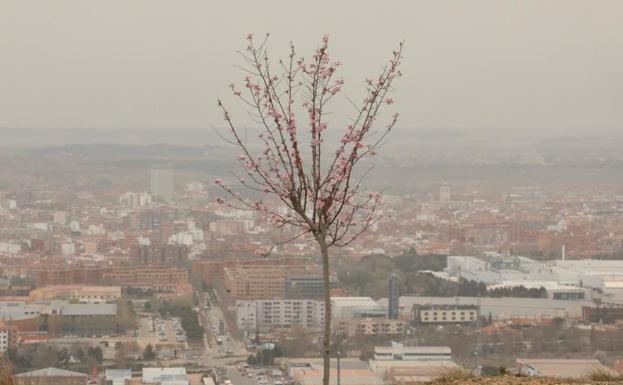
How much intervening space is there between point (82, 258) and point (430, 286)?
5.38m

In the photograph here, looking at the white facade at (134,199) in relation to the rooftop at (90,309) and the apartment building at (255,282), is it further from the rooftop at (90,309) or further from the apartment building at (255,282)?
the rooftop at (90,309)

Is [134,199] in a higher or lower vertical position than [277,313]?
higher

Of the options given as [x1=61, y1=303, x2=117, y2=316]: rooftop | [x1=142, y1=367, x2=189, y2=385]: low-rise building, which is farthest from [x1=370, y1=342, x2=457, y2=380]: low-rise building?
A: [x1=61, y1=303, x2=117, y2=316]: rooftop

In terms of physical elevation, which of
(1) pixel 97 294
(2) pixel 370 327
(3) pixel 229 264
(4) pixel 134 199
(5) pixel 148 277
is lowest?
(2) pixel 370 327

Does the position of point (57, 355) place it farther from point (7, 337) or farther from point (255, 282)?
point (255, 282)

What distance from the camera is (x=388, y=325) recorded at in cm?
1391

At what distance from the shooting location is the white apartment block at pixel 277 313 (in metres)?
13.6

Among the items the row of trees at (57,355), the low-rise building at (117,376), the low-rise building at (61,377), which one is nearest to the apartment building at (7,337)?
the row of trees at (57,355)

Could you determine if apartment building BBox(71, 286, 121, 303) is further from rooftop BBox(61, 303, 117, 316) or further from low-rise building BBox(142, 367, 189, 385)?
low-rise building BBox(142, 367, 189, 385)

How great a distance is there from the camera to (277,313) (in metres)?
14.6

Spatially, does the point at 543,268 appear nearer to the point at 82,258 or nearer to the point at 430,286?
Result: the point at 430,286

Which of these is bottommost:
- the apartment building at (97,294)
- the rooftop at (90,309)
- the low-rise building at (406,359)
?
the low-rise building at (406,359)

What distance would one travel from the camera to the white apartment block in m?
13.6

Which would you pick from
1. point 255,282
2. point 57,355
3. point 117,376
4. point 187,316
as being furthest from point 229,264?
point 117,376
